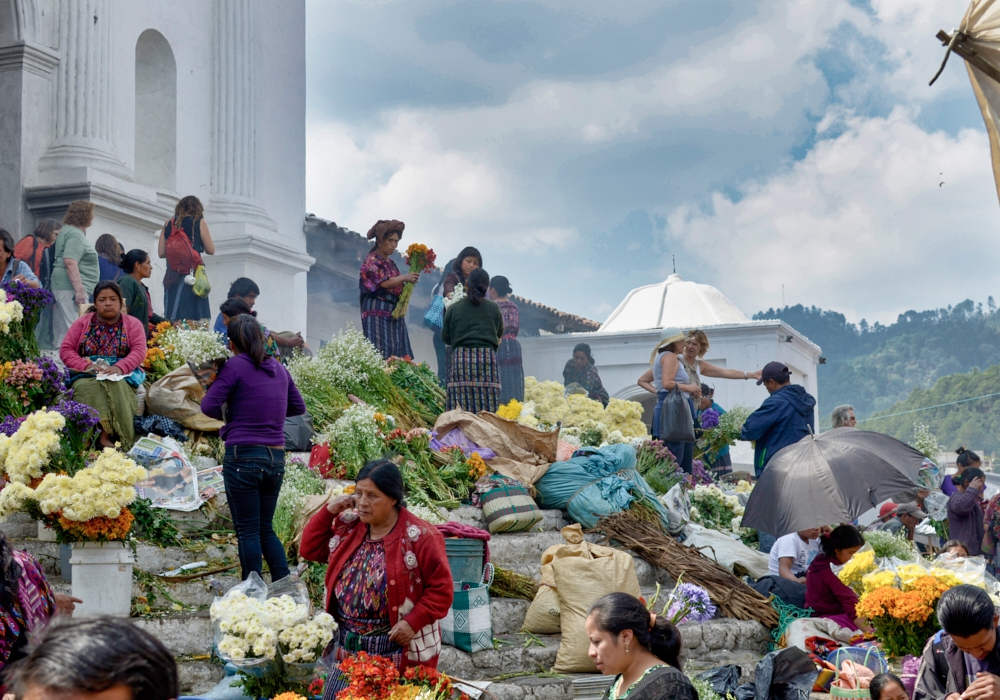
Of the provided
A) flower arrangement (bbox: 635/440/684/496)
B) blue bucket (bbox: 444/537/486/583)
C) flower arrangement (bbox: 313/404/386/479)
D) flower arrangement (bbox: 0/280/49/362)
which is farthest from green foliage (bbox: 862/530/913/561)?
A: flower arrangement (bbox: 0/280/49/362)

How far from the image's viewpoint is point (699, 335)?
36.7 ft

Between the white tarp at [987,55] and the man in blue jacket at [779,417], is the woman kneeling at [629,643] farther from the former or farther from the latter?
the man in blue jacket at [779,417]

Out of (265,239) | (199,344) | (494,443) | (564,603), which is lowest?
(564,603)

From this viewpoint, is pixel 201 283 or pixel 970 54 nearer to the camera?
pixel 970 54

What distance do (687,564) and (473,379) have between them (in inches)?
121

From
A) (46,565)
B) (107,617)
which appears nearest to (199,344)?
(46,565)

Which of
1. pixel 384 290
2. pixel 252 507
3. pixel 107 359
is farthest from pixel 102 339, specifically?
pixel 384 290

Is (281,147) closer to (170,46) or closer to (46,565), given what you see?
(170,46)

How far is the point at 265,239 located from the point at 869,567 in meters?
9.97

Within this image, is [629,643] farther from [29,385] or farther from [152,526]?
[29,385]

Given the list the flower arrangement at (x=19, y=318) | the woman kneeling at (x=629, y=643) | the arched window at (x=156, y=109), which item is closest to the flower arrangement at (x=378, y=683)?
the woman kneeling at (x=629, y=643)

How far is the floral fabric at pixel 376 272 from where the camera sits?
37.1 ft

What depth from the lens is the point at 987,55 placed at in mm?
3881

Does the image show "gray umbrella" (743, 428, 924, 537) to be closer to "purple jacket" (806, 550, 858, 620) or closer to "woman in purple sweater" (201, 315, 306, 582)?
"purple jacket" (806, 550, 858, 620)
